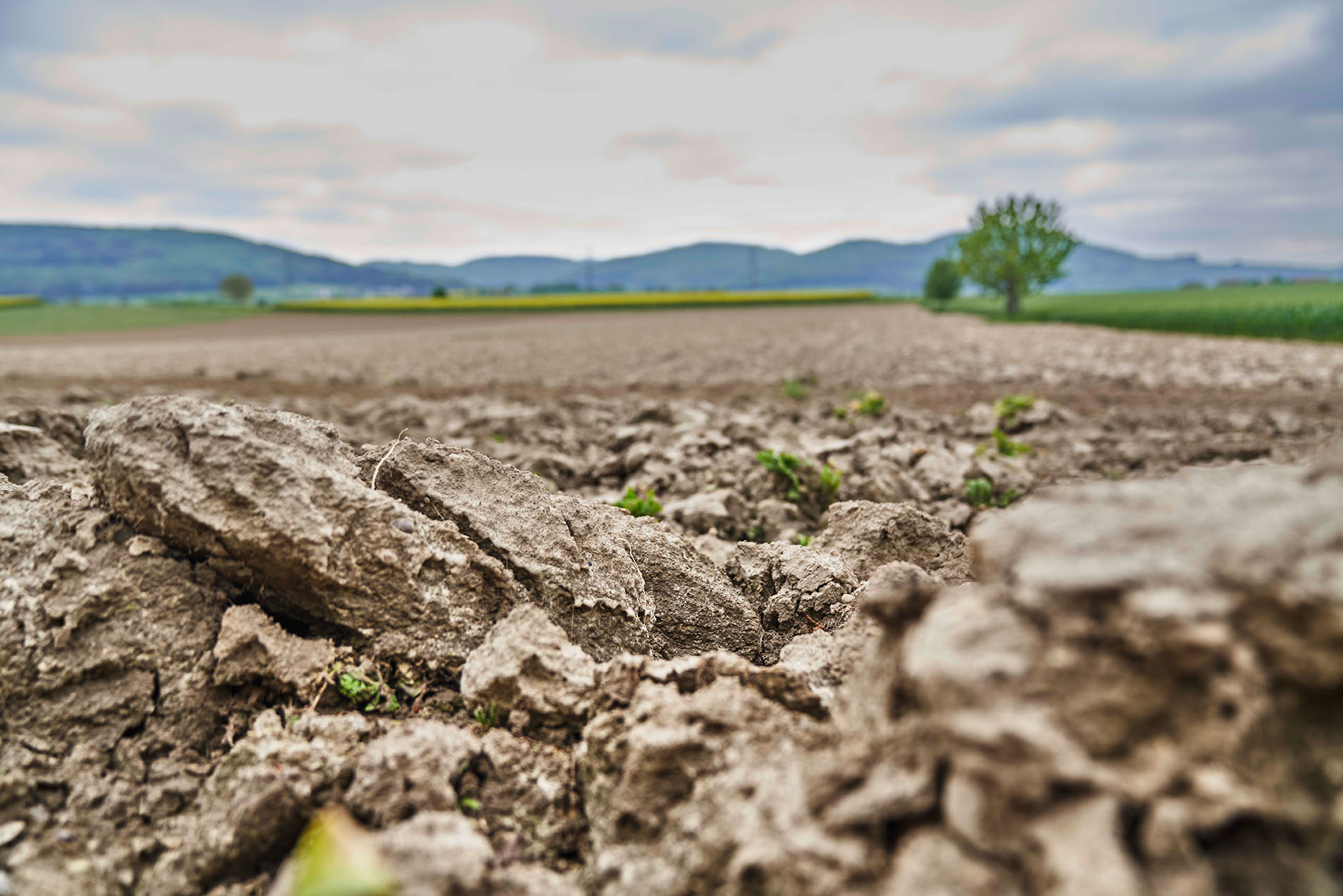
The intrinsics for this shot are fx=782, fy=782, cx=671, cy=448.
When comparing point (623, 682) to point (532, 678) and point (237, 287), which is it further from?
point (237, 287)

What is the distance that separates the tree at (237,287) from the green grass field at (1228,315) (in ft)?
441

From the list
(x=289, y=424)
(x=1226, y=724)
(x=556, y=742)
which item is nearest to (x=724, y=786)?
(x=556, y=742)

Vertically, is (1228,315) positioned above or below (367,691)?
above

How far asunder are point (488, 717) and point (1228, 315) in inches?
1883

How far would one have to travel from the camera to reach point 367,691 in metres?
2.84

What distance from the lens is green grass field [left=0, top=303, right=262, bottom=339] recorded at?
60.5m

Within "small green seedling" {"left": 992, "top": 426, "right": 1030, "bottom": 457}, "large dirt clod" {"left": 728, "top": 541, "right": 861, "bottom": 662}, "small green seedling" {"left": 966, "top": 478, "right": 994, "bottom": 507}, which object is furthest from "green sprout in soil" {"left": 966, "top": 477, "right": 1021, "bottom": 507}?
"large dirt clod" {"left": 728, "top": 541, "right": 861, "bottom": 662}

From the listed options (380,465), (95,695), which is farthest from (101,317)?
(95,695)

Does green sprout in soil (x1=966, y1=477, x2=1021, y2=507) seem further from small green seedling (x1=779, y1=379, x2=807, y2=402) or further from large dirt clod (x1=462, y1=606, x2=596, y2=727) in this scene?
small green seedling (x1=779, y1=379, x2=807, y2=402)

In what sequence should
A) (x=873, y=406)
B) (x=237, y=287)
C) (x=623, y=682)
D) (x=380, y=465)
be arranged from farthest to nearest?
(x=237, y=287)
(x=873, y=406)
(x=380, y=465)
(x=623, y=682)

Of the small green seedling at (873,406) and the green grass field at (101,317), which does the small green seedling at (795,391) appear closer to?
the small green seedling at (873,406)

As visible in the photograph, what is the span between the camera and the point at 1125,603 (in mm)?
1517

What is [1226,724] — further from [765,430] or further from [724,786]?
[765,430]

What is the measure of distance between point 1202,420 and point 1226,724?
40.2 feet
